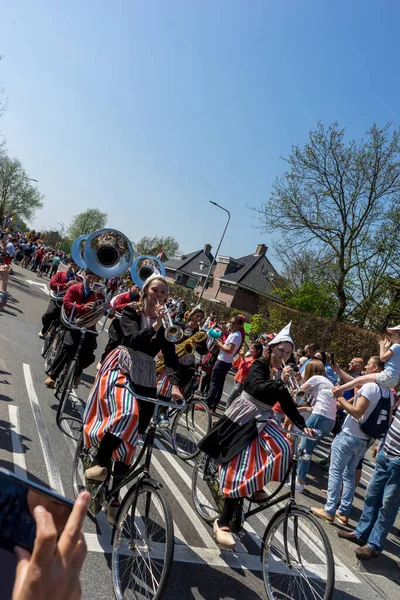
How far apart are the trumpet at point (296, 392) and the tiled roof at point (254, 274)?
→ 41420 mm

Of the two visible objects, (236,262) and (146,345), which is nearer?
(146,345)

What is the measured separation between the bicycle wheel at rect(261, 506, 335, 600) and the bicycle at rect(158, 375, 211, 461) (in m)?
2.85

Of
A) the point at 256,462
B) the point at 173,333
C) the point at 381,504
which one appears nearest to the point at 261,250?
the point at 381,504

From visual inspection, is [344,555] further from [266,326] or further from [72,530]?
[266,326]

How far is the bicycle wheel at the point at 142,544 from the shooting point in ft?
10.5

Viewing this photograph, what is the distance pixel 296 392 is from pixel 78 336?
13.9ft

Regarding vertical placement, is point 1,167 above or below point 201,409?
above

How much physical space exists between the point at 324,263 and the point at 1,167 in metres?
67.0

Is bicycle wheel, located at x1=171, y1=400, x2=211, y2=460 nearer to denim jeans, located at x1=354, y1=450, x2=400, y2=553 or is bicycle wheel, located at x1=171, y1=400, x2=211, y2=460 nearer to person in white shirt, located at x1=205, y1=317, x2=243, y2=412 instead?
denim jeans, located at x1=354, y1=450, x2=400, y2=553

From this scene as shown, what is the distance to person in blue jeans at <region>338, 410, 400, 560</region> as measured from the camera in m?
4.77

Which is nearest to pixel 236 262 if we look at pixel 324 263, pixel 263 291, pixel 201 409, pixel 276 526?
pixel 263 291

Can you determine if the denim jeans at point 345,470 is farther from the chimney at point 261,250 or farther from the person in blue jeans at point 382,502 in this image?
the chimney at point 261,250

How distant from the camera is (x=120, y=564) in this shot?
11.5 feet

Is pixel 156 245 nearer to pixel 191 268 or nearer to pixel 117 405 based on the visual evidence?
pixel 191 268
